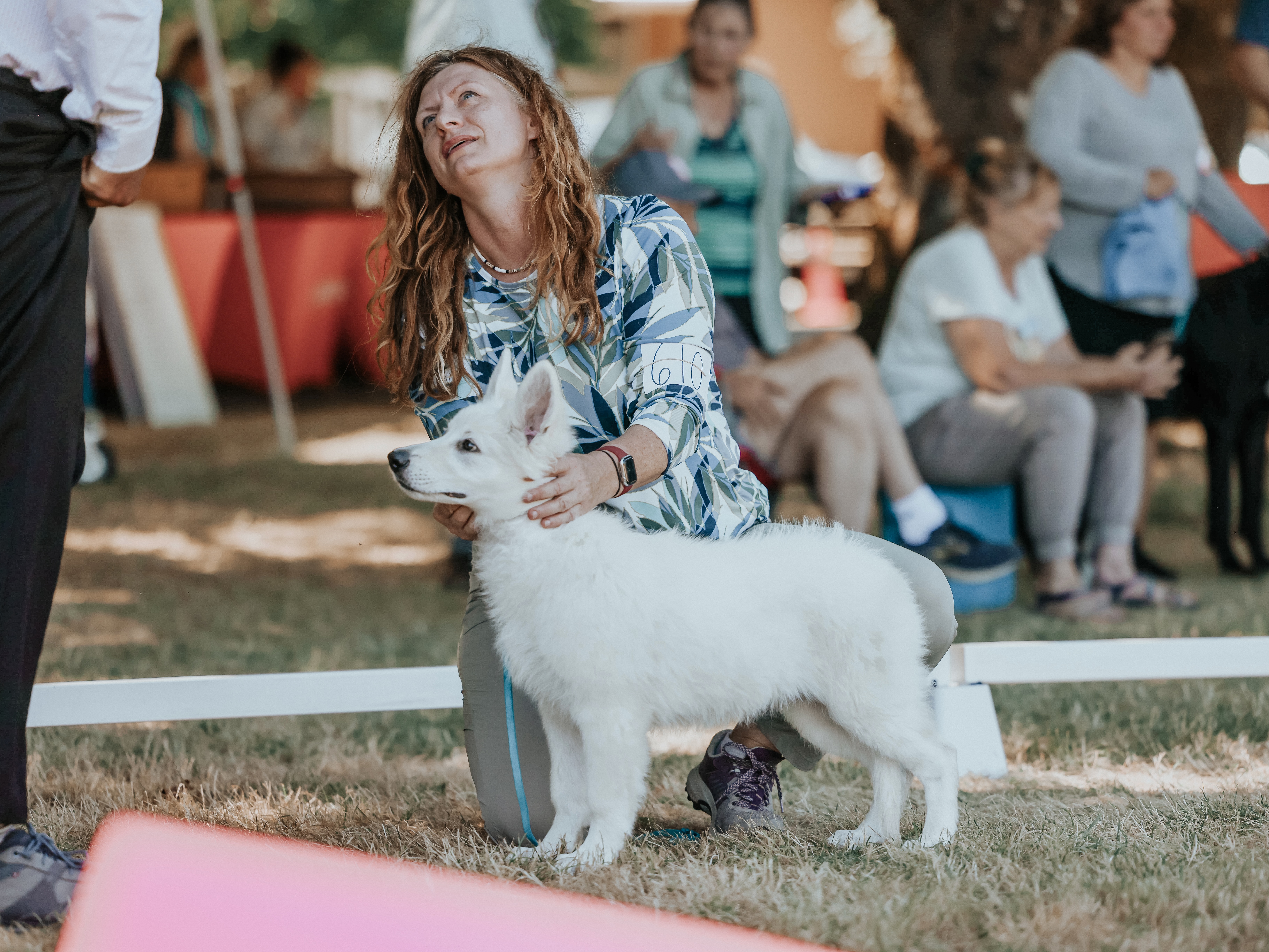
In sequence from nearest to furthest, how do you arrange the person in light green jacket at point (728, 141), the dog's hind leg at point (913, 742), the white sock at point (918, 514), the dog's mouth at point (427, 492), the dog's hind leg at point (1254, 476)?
the dog's mouth at point (427, 492)
the dog's hind leg at point (913, 742)
the white sock at point (918, 514)
the person in light green jacket at point (728, 141)
the dog's hind leg at point (1254, 476)

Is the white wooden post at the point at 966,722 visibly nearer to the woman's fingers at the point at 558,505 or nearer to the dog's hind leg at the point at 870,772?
the dog's hind leg at the point at 870,772

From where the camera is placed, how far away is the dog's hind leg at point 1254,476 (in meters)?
4.88

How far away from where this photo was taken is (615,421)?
2.44m

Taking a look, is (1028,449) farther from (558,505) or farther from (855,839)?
(558,505)

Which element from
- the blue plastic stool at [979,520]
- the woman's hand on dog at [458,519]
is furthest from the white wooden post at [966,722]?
the blue plastic stool at [979,520]

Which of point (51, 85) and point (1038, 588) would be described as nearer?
point (51, 85)

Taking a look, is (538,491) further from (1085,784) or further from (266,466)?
(266,466)

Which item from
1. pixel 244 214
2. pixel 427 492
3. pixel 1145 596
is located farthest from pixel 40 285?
pixel 244 214

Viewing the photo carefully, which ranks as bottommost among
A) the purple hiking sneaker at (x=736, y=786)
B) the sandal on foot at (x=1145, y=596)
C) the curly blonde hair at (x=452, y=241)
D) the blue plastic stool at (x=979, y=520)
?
the sandal on foot at (x=1145, y=596)

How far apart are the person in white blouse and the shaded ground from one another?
9.0 inches

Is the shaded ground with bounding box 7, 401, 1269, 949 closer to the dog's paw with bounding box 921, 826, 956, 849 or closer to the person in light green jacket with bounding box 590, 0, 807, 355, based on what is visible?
the dog's paw with bounding box 921, 826, 956, 849

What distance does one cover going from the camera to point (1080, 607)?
426 cm

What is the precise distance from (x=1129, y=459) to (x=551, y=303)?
9.24ft

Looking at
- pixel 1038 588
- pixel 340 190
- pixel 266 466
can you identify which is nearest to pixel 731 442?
pixel 1038 588
